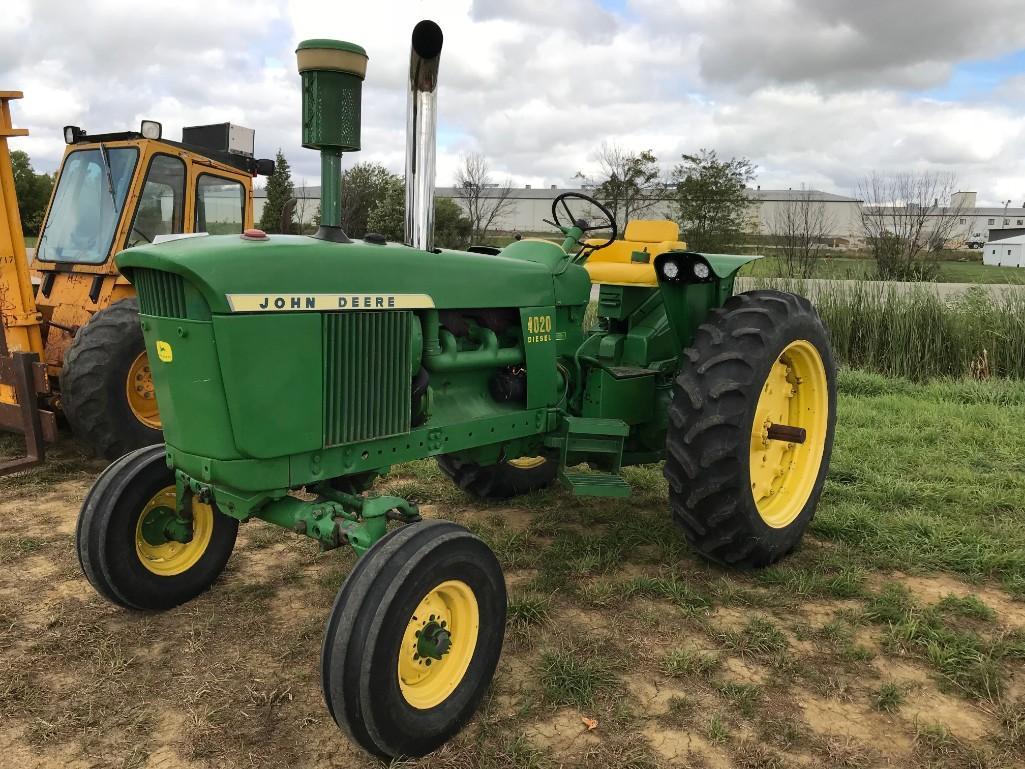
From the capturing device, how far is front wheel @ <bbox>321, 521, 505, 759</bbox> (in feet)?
7.07

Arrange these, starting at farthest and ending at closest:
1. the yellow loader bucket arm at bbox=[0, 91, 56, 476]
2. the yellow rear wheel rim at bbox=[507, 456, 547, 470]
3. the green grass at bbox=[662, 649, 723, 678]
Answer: the yellow loader bucket arm at bbox=[0, 91, 56, 476]
the yellow rear wheel rim at bbox=[507, 456, 547, 470]
the green grass at bbox=[662, 649, 723, 678]

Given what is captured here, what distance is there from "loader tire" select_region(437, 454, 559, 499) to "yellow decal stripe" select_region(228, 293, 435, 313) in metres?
1.52

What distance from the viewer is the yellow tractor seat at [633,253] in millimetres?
3914

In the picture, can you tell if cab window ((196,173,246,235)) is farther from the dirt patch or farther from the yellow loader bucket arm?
the dirt patch

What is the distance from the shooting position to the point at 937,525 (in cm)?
402

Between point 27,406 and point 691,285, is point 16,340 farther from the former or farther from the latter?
point 691,285

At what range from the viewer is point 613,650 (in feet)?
9.55

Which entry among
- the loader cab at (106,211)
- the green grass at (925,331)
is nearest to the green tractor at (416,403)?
the loader cab at (106,211)

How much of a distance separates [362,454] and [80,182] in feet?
14.5

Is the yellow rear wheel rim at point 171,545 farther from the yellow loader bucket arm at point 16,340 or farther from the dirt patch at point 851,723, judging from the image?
the dirt patch at point 851,723

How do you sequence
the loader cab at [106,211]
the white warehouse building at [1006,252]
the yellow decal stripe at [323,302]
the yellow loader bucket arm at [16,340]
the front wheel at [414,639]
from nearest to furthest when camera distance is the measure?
the front wheel at [414,639] < the yellow decal stripe at [323,302] < the yellow loader bucket arm at [16,340] < the loader cab at [106,211] < the white warehouse building at [1006,252]

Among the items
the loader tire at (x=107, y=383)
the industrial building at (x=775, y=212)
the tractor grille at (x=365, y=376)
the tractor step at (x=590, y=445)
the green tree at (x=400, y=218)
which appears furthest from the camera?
the green tree at (x=400, y=218)

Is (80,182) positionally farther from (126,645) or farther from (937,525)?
(937,525)

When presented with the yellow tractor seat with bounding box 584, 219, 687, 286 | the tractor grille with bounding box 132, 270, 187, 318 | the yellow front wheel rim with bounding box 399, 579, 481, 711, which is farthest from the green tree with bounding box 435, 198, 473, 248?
the yellow front wheel rim with bounding box 399, 579, 481, 711
